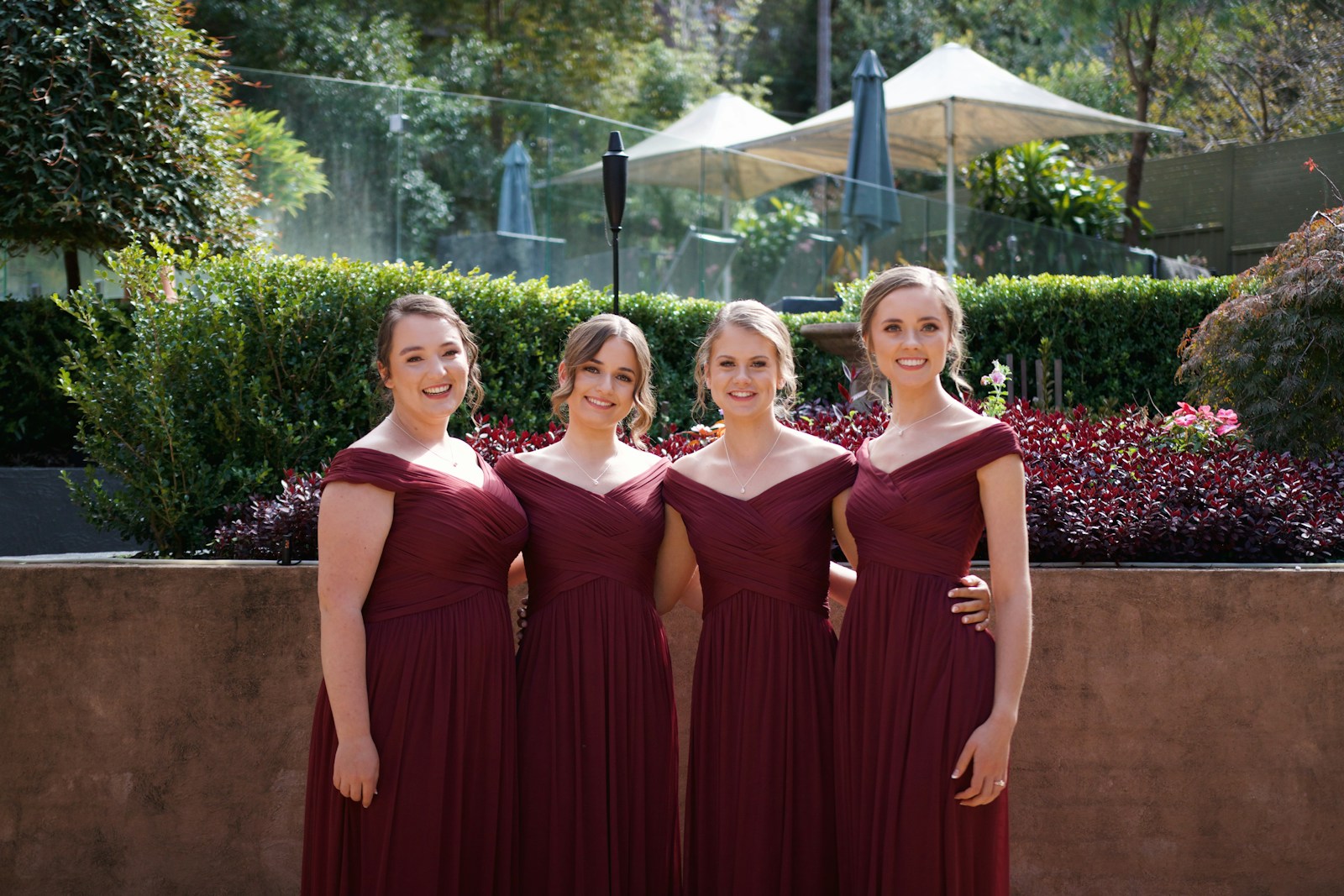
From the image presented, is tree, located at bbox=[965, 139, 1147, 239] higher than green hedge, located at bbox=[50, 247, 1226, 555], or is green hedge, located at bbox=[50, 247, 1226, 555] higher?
tree, located at bbox=[965, 139, 1147, 239]

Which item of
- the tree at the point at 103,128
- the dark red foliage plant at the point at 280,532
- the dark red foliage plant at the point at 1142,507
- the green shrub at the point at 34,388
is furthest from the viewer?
the green shrub at the point at 34,388

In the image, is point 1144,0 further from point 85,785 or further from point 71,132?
point 85,785

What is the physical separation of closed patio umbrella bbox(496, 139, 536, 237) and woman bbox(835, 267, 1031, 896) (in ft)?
27.0

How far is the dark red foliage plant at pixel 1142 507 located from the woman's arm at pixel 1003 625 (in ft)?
4.87

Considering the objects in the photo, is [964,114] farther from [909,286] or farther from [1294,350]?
[909,286]

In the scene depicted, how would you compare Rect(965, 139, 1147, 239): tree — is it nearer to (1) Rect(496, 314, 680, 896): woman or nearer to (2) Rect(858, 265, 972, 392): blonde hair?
(2) Rect(858, 265, 972, 392): blonde hair

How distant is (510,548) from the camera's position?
314cm

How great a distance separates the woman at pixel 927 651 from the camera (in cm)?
285

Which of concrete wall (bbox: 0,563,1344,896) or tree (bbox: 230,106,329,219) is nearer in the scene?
concrete wall (bbox: 0,563,1344,896)

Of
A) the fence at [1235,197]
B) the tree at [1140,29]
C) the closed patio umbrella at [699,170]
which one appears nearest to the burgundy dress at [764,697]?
the closed patio umbrella at [699,170]

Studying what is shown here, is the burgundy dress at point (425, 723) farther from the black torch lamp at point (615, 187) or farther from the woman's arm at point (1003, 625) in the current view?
the black torch lamp at point (615, 187)

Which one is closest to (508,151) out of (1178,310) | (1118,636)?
(1178,310)

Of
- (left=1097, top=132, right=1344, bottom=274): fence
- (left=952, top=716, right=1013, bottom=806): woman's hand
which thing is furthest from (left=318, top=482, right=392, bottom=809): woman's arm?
(left=1097, top=132, right=1344, bottom=274): fence

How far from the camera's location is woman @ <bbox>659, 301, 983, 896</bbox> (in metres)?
3.05
